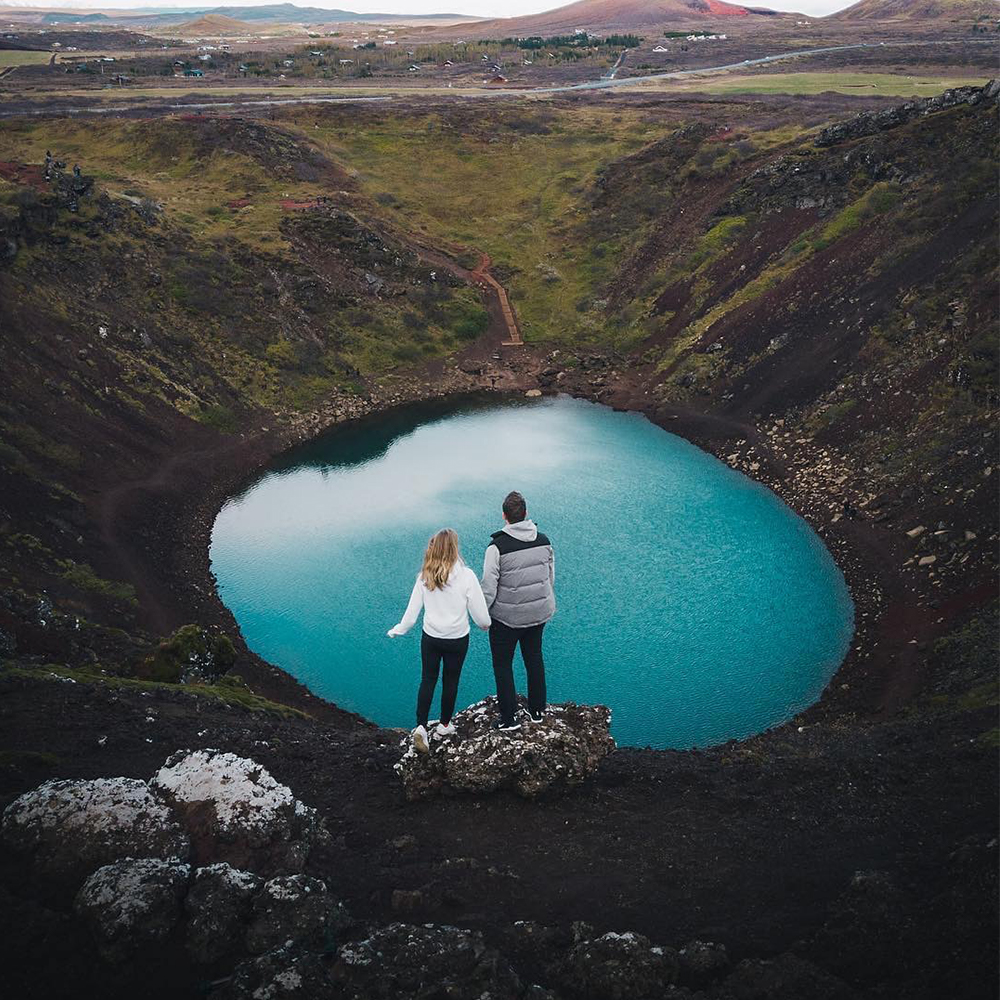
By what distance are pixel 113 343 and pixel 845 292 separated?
126 ft

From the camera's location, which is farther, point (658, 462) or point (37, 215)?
point (37, 215)

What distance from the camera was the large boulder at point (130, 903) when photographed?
9.68m

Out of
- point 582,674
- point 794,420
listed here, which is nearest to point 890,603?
point 582,674

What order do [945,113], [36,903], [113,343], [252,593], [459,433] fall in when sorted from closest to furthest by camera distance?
[36,903]
[252,593]
[113,343]
[459,433]
[945,113]

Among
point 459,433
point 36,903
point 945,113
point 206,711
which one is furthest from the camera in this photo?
point 945,113

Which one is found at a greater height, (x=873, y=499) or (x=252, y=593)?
(x=873, y=499)

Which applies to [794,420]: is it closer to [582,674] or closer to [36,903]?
[582,674]

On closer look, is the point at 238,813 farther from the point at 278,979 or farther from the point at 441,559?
the point at 441,559

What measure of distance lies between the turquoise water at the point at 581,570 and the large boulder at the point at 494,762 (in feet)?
37.2

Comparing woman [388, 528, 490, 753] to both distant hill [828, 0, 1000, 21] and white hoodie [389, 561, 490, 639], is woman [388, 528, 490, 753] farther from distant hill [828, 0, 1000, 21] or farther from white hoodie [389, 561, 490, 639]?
distant hill [828, 0, 1000, 21]

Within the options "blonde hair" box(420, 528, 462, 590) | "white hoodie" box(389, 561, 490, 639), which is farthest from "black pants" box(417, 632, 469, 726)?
"blonde hair" box(420, 528, 462, 590)

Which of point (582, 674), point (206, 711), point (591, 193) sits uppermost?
point (591, 193)

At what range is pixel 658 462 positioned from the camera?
1715 inches

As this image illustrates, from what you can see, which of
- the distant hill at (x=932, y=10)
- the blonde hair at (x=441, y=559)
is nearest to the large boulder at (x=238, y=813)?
the blonde hair at (x=441, y=559)
